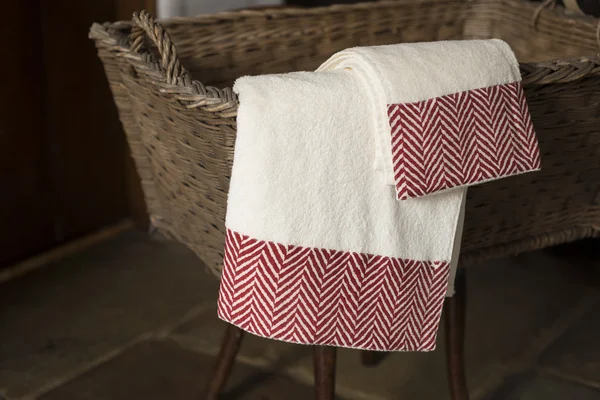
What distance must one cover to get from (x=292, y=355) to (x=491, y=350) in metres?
0.40

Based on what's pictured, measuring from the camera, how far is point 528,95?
0.98 m

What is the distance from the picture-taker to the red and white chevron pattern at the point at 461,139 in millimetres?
842

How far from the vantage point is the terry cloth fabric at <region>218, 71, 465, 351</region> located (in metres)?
0.82

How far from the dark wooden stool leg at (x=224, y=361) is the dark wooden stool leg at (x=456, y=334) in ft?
1.10

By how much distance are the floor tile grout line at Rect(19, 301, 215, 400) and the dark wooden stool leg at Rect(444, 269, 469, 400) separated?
0.61 m

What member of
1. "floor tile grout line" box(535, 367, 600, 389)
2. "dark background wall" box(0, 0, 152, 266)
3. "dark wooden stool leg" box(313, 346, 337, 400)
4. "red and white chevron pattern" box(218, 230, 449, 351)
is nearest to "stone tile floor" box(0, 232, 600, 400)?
"floor tile grout line" box(535, 367, 600, 389)

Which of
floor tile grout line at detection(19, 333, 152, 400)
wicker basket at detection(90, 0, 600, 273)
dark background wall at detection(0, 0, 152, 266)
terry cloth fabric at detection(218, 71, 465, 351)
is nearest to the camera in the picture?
terry cloth fabric at detection(218, 71, 465, 351)

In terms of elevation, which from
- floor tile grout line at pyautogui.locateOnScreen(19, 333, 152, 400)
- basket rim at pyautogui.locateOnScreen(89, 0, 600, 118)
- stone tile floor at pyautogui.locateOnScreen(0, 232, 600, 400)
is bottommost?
floor tile grout line at pyautogui.locateOnScreen(19, 333, 152, 400)

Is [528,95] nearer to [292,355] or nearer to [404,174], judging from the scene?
[404,174]

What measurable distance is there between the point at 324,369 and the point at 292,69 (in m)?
0.56

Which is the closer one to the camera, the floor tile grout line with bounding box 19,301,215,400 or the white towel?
the white towel

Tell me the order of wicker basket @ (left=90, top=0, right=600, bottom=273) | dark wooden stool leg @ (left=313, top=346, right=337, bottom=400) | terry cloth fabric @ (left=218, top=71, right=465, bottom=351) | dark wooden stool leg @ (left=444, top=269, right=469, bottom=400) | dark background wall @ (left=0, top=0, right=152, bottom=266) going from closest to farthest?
terry cloth fabric @ (left=218, top=71, right=465, bottom=351) → wicker basket @ (left=90, top=0, right=600, bottom=273) → dark wooden stool leg @ (left=313, top=346, right=337, bottom=400) → dark wooden stool leg @ (left=444, top=269, right=469, bottom=400) → dark background wall @ (left=0, top=0, right=152, bottom=266)

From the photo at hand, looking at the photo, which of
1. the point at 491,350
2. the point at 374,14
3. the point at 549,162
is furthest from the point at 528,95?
the point at 491,350

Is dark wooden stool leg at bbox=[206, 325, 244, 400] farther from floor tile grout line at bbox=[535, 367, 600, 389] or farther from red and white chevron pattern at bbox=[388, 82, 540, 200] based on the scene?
floor tile grout line at bbox=[535, 367, 600, 389]
